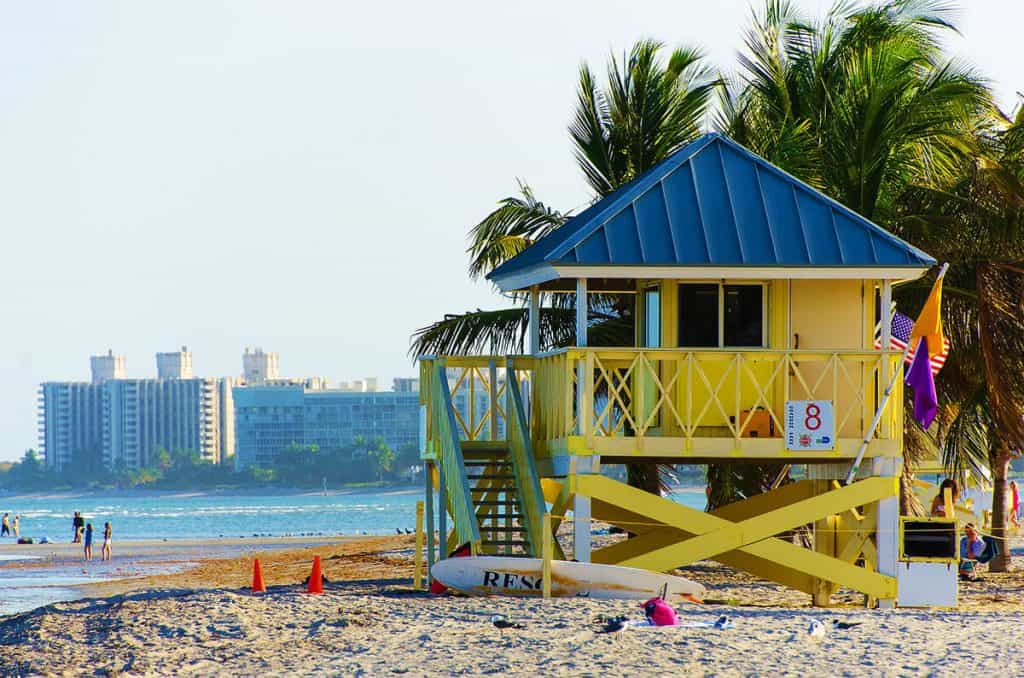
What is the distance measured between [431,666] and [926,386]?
7946 millimetres

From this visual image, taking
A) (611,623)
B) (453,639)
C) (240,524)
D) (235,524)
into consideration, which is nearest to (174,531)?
(235,524)

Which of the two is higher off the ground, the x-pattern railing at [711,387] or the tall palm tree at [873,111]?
the tall palm tree at [873,111]

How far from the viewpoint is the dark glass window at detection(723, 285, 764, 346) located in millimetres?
21422

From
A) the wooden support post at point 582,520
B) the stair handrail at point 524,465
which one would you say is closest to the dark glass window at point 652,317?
the stair handrail at point 524,465

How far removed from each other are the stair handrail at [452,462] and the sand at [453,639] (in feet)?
3.42

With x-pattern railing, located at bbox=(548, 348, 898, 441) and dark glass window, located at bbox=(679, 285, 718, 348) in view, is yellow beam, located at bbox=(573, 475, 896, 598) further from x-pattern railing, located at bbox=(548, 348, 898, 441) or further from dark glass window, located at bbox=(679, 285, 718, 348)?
dark glass window, located at bbox=(679, 285, 718, 348)

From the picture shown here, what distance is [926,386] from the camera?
21016mm

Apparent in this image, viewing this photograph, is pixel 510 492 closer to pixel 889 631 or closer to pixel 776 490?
pixel 776 490

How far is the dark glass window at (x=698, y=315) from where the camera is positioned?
70.2 ft

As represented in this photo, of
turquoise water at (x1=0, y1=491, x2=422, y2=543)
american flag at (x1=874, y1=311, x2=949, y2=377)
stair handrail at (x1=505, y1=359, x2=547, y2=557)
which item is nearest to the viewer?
stair handrail at (x1=505, y1=359, x2=547, y2=557)

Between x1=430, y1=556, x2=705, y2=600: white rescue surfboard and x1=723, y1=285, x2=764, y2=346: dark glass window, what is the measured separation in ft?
10.2

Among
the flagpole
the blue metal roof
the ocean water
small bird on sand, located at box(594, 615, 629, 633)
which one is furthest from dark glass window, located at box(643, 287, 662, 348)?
the ocean water

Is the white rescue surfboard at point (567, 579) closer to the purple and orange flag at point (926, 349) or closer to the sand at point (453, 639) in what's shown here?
the sand at point (453, 639)

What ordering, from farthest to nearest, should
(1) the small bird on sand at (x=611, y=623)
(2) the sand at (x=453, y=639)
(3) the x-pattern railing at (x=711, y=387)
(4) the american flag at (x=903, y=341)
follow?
(4) the american flag at (x=903, y=341) < (3) the x-pattern railing at (x=711, y=387) < (1) the small bird on sand at (x=611, y=623) < (2) the sand at (x=453, y=639)
